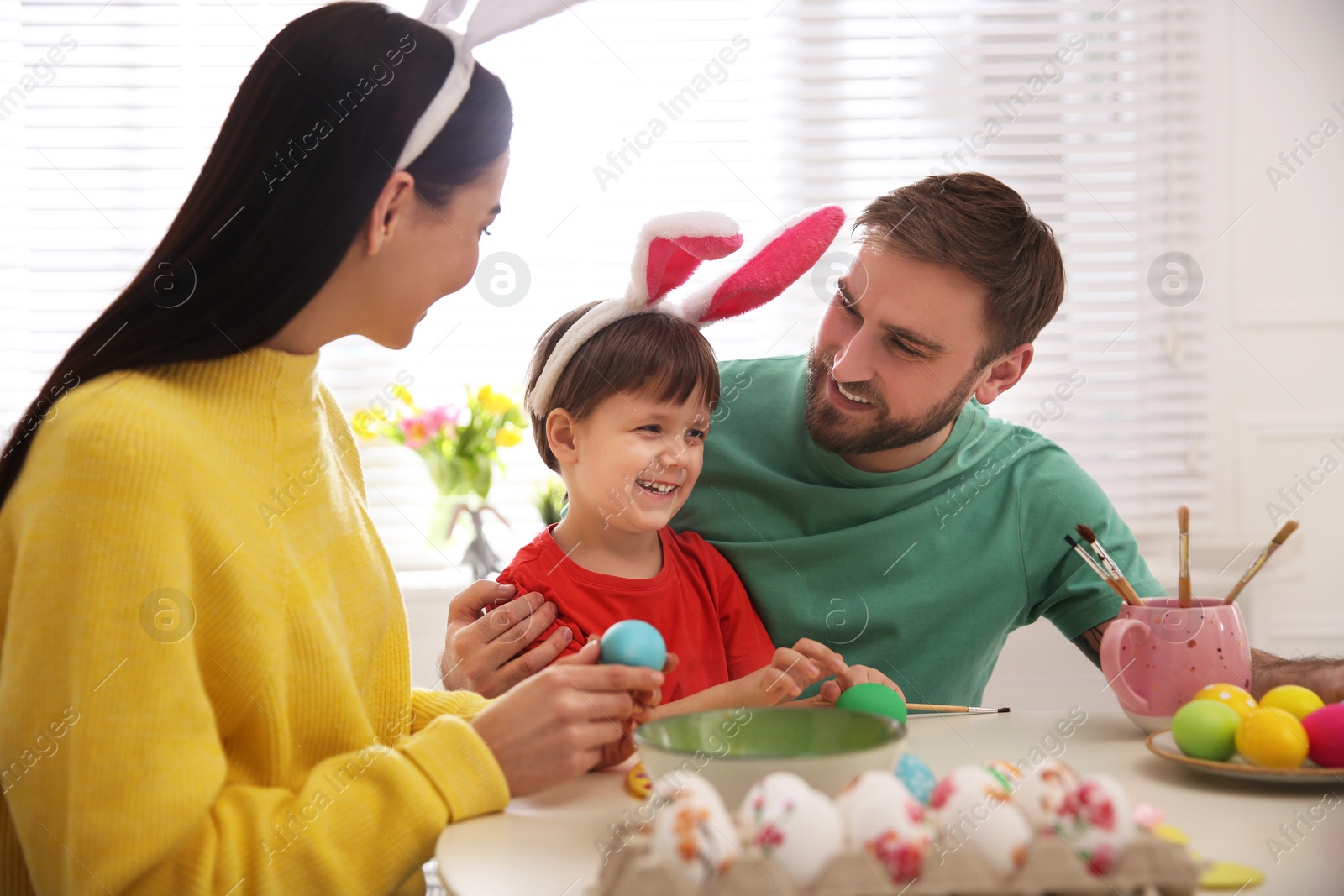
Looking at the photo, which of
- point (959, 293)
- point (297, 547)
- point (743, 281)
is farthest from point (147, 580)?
point (959, 293)

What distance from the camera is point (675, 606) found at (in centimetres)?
146

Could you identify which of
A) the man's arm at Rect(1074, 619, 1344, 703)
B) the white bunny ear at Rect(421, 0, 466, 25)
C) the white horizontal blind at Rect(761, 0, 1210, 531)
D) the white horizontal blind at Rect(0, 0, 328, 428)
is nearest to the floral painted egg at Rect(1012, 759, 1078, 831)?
the man's arm at Rect(1074, 619, 1344, 703)

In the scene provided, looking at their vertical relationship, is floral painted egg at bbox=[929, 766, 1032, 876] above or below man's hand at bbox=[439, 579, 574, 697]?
above

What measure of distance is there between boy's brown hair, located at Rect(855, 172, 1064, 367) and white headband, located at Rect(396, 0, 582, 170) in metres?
0.70

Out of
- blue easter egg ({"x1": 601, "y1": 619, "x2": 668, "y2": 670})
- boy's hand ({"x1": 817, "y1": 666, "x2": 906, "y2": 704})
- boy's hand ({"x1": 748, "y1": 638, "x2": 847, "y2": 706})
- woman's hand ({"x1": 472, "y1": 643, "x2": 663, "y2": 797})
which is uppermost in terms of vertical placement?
blue easter egg ({"x1": 601, "y1": 619, "x2": 668, "y2": 670})

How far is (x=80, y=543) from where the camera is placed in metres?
0.79

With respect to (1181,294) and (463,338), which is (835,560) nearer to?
(463,338)

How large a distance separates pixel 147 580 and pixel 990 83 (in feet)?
8.93

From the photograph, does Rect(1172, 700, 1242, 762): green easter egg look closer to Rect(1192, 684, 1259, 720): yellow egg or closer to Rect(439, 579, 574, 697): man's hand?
Rect(1192, 684, 1259, 720): yellow egg

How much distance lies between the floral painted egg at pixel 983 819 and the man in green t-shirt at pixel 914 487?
841mm

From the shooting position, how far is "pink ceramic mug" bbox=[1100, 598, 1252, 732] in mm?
1050

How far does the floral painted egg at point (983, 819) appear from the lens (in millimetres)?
618

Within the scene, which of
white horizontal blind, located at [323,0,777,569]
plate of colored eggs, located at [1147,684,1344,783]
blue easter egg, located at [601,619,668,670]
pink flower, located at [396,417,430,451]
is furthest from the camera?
white horizontal blind, located at [323,0,777,569]

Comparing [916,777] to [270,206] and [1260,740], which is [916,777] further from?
[270,206]
